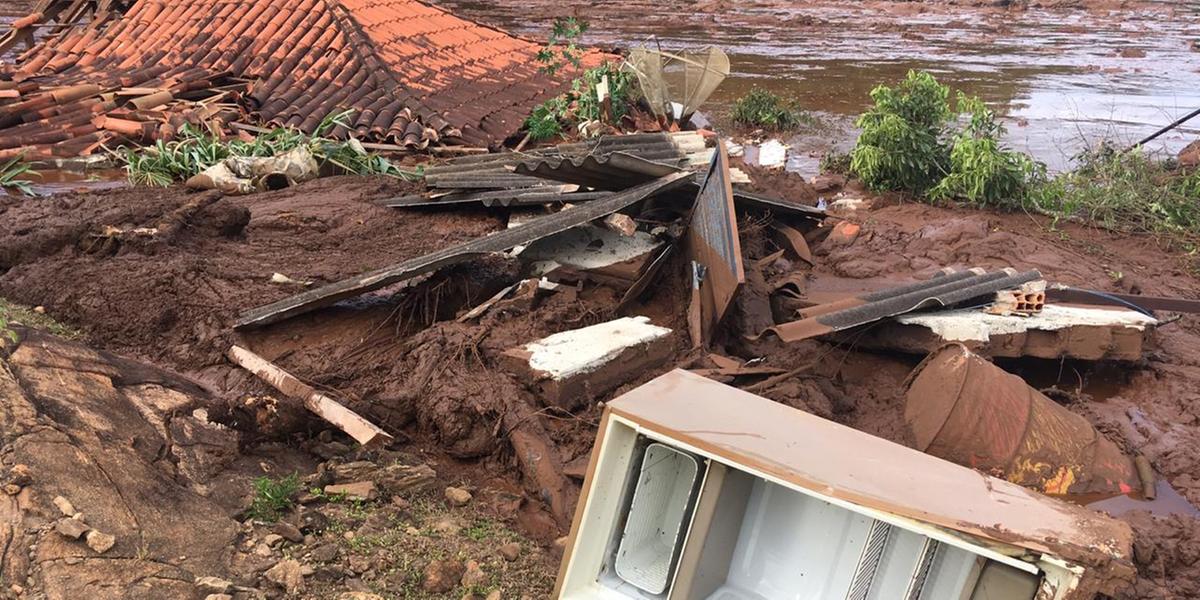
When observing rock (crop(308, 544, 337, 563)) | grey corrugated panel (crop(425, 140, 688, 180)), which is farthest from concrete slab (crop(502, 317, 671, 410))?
grey corrugated panel (crop(425, 140, 688, 180))

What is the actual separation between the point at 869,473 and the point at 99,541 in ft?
9.15

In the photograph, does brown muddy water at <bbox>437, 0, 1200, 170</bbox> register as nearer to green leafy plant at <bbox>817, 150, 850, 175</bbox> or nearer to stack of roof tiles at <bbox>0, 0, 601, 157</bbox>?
green leafy plant at <bbox>817, 150, 850, 175</bbox>

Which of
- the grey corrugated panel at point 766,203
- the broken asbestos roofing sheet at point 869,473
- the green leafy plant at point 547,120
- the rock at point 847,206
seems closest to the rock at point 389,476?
the broken asbestos roofing sheet at point 869,473

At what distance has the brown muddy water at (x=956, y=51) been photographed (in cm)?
1421

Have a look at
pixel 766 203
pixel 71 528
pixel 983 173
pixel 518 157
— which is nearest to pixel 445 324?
pixel 71 528

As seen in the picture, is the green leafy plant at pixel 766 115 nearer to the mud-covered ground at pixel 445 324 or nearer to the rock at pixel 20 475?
the mud-covered ground at pixel 445 324

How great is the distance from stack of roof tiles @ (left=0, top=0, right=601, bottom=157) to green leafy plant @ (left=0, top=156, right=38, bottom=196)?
17 cm

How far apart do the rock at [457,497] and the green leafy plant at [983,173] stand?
6978 mm

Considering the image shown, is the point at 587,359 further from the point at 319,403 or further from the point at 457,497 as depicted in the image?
the point at 319,403

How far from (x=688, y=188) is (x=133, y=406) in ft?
13.9

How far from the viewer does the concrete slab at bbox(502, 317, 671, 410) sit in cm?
475

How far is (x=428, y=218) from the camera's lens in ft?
25.6

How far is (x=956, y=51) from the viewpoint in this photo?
20797 millimetres

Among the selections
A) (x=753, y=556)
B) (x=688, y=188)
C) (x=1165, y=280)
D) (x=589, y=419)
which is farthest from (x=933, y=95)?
(x=753, y=556)
